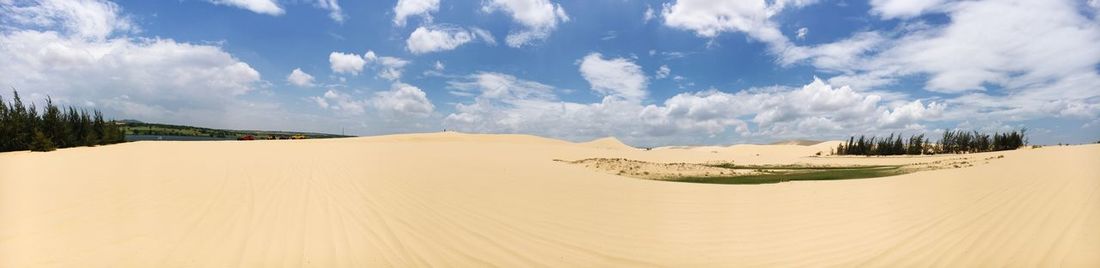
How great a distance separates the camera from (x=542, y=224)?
725cm

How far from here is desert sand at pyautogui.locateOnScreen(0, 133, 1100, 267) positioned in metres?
5.30

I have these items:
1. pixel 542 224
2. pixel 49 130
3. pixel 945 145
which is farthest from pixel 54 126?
pixel 945 145

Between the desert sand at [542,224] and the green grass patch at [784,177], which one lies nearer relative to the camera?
the desert sand at [542,224]

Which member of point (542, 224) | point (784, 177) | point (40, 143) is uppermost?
point (40, 143)

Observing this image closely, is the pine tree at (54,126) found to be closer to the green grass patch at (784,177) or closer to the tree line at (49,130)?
the tree line at (49,130)

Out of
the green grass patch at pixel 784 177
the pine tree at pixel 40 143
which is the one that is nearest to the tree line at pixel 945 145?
the green grass patch at pixel 784 177

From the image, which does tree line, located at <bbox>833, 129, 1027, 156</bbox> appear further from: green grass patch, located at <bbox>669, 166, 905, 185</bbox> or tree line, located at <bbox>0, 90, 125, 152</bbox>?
tree line, located at <bbox>0, 90, 125, 152</bbox>

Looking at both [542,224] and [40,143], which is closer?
[542,224]

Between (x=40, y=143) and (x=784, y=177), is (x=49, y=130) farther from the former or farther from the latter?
(x=784, y=177)

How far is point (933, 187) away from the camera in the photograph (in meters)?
10.8

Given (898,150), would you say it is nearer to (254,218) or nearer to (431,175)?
(431,175)

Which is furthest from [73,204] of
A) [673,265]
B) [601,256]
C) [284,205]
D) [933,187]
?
[933,187]

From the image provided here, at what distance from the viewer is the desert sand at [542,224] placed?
5301 millimetres

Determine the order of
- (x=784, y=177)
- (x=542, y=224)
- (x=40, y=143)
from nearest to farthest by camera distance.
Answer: (x=542, y=224) → (x=784, y=177) → (x=40, y=143)
